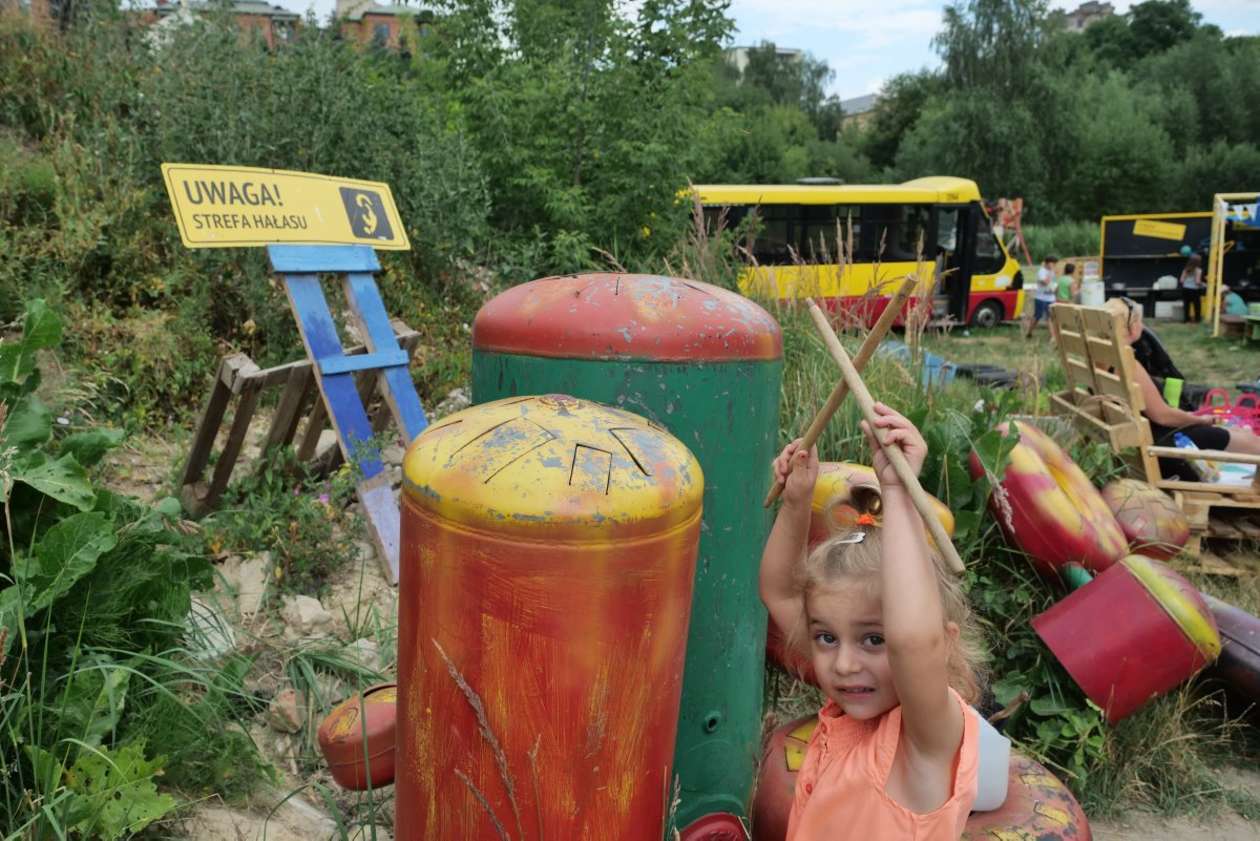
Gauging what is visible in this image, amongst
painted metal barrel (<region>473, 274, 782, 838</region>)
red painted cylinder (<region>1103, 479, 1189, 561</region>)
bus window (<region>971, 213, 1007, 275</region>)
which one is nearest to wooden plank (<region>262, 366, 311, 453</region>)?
painted metal barrel (<region>473, 274, 782, 838</region>)

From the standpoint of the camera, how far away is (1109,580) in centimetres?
337

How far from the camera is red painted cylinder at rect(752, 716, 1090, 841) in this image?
2438mm

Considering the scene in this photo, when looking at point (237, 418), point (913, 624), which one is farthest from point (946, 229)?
point (913, 624)

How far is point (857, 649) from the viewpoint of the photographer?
5.21 feet

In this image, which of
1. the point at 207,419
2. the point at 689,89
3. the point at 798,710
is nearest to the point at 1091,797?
the point at 798,710

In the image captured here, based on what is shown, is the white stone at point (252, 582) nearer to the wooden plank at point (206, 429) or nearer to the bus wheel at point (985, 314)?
the wooden plank at point (206, 429)

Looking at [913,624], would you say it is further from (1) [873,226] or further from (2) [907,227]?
(2) [907,227]

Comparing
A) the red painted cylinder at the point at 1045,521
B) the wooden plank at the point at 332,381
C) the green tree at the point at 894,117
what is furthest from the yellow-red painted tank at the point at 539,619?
the green tree at the point at 894,117

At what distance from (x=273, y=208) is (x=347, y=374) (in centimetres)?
76

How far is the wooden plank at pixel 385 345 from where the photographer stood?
13.9 feet

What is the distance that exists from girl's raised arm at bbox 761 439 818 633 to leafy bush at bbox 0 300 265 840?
131cm

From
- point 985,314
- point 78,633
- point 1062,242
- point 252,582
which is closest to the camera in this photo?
point 78,633

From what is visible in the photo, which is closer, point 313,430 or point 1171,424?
point 313,430

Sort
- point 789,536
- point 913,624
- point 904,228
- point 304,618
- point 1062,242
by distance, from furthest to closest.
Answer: point 1062,242, point 904,228, point 304,618, point 789,536, point 913,624
